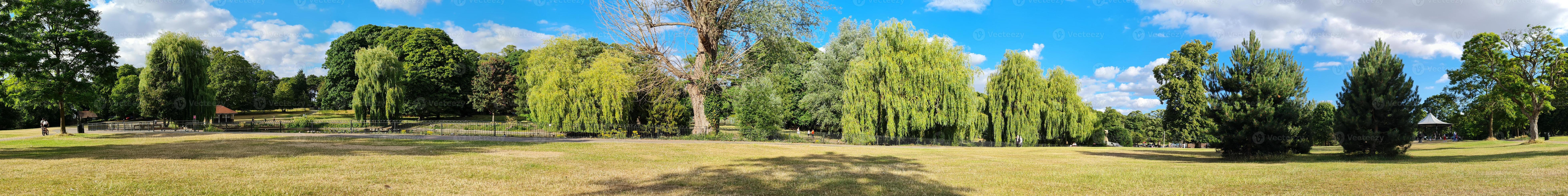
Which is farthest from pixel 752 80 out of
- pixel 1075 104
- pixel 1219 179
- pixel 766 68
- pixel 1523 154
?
pixel 1523 154

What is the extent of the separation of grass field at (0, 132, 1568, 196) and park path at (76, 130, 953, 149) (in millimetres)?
4728

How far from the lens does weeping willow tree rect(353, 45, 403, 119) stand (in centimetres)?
3784

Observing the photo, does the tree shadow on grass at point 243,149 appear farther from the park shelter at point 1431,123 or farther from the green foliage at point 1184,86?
the park shelter at point 1431,123

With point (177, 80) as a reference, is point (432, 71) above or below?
above

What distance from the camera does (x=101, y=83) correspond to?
25.8 m

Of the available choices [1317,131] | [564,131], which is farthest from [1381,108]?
[564,131]

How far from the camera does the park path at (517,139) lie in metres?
21.9

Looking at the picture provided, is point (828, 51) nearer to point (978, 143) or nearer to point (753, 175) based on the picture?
point (978, 143)

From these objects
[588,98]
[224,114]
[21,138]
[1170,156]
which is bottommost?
[1170,156]

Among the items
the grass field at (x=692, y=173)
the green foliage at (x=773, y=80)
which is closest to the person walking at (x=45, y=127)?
the grass field at (x=692, y=173)

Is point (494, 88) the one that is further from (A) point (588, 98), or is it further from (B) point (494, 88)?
(A) point (588, 98)

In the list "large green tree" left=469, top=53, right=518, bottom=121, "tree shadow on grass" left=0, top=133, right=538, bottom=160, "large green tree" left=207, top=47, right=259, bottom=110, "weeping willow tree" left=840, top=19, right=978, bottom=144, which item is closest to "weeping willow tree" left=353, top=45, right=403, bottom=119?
"large green tree" left=469, top=53, right=518, bottom=121

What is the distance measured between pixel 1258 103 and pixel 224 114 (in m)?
60.4

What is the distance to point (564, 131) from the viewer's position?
28000mm
